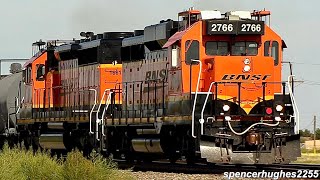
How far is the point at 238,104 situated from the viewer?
73.8 feet

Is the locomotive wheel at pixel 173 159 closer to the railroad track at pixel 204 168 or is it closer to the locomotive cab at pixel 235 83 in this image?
the railroad track at pixel 204 168

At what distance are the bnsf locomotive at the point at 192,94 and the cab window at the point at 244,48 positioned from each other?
0.08 feet

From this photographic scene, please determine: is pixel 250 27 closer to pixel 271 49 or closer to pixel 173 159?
pixel 271 49

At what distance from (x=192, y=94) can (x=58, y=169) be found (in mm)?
4487

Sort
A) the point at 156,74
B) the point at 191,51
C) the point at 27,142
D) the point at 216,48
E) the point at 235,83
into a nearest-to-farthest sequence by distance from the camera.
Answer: the point at 235,83
the point at 191,51
the point at 216,48
the point at 156,74
the point at 27,142

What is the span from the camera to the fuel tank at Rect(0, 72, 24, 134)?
123ft

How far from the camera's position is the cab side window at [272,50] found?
77.3 feet

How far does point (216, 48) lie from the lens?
2328 centimetres

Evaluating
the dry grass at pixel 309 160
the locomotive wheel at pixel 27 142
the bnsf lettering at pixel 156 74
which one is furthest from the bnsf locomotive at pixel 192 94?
the dry grass at pixel 309 160

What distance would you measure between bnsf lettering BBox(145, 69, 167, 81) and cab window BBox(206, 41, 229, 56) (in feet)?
5.66

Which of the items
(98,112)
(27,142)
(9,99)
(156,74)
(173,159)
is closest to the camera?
(173,159)

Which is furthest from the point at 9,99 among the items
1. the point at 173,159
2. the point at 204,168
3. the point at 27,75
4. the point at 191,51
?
the point at 191,51

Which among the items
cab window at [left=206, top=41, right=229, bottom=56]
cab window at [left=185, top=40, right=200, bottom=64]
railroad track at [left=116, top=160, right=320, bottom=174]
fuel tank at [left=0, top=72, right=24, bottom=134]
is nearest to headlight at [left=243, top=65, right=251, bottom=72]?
cab window at [left=206, top=41, right=229, bottom=56]

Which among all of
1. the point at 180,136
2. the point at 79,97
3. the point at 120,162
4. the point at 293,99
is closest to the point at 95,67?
Answer: the point at 79,97
